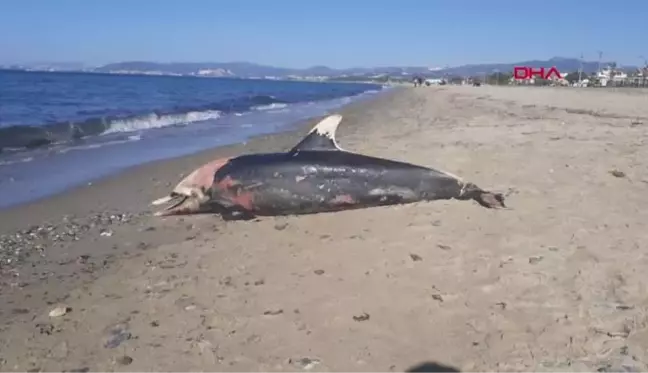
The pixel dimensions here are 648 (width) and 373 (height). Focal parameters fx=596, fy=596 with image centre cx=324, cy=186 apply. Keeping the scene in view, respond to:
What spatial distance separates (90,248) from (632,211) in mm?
5112

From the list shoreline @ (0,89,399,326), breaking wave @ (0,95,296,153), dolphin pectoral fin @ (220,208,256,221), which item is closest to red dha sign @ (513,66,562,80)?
breaking wave @ (0,95,296,153)

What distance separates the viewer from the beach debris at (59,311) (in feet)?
12.8

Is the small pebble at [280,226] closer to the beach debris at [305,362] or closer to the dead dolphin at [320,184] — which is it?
the dead dolphin at [320,184]

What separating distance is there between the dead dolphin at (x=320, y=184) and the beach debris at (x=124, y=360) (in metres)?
2.99

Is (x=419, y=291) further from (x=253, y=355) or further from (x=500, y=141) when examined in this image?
(x=500, y=141)

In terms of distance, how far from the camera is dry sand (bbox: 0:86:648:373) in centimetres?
317

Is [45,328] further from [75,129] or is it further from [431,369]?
[75,129]

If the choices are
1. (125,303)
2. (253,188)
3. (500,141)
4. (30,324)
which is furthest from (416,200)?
(500,141)

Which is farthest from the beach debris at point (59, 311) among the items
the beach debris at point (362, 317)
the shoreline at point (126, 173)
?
the shoreline at point (126, 173)

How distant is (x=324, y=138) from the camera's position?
641cm

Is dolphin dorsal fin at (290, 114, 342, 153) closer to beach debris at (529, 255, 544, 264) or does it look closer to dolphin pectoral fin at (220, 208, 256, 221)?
dolphin pectoral fin at (220, 208, 256, 221)

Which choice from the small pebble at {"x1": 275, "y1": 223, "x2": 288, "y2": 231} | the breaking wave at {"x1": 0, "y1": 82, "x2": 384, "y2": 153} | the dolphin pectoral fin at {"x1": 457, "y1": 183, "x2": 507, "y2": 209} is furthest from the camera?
the breaking wave at {"x1": 0, "y1": 82, "x2": 384, "y2": 153}

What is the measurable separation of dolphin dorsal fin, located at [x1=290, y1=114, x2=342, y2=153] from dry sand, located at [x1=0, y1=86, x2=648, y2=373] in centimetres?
82

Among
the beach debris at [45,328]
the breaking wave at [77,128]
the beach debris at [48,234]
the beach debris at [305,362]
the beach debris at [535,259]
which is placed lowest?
the breaking wave at [77,128]
